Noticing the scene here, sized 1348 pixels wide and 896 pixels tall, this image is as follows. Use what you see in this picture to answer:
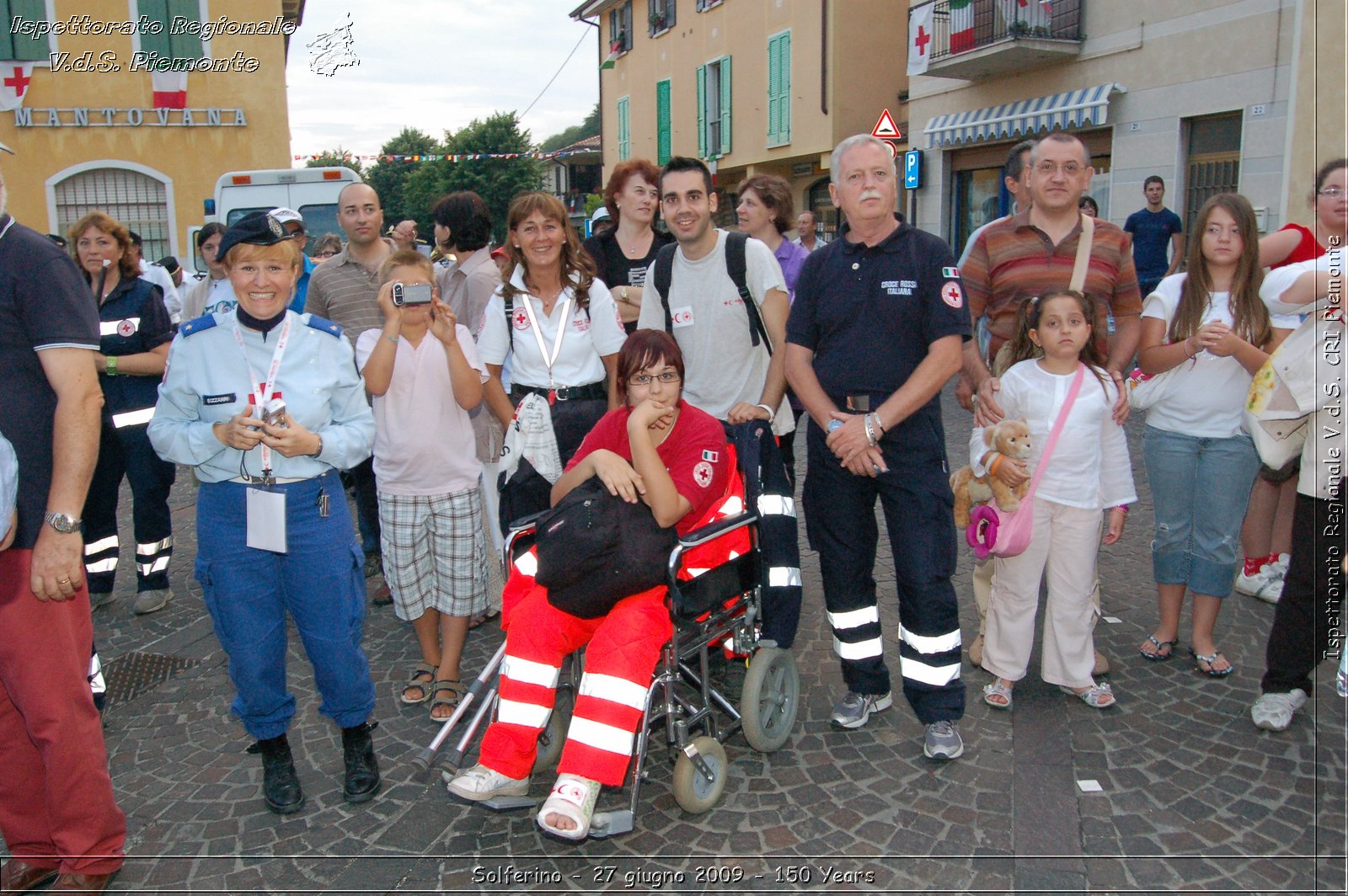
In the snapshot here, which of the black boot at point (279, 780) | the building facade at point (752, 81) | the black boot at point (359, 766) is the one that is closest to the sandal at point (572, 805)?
the black boot at point (359, 766)

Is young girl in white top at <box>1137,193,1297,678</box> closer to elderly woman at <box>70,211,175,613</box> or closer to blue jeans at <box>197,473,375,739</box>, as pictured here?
blue jeans at <box>197,473,375,739</box>

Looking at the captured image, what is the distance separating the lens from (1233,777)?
3.30 meters

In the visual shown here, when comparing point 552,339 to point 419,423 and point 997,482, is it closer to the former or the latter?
point 419,423

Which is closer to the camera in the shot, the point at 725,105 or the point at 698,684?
the point at 698,684

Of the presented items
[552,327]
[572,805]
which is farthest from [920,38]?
[572,805]

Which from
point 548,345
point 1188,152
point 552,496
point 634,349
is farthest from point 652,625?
point 1188,152

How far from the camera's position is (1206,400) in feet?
13.1

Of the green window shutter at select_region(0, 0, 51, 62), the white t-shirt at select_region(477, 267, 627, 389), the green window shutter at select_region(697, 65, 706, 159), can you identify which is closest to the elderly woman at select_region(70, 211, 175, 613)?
the white t-shirt at select_region(477, 267, 627, 389)

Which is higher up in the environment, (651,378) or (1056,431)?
(651,378)

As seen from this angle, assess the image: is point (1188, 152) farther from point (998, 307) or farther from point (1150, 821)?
point (1150, 821)

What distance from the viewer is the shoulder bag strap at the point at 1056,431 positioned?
3.78 meters

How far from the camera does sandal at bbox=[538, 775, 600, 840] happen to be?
2.77 metres

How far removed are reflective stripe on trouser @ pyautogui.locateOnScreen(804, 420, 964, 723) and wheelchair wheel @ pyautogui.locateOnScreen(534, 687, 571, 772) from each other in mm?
1118

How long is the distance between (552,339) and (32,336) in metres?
1.94
